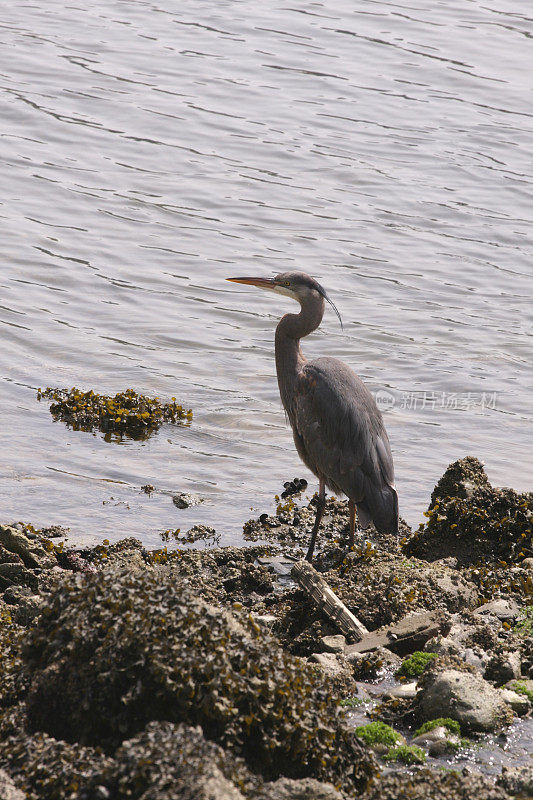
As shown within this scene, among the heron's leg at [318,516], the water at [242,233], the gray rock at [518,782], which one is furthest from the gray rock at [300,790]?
the water at [242,233]

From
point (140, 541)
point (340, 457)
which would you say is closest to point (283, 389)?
point (340, 457)

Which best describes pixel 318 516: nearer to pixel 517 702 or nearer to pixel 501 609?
pixel 501 609

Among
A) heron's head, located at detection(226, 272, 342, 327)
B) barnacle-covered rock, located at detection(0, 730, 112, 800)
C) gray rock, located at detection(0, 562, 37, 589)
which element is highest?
heron's head, located at detection(226, 272, 342, 327)

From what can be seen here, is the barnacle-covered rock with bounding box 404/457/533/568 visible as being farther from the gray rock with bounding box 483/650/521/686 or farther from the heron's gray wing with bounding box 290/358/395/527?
the gray rock with bounding box 483/650/521/686

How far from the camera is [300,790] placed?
306 centimetres

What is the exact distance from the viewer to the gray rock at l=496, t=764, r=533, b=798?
132 inches

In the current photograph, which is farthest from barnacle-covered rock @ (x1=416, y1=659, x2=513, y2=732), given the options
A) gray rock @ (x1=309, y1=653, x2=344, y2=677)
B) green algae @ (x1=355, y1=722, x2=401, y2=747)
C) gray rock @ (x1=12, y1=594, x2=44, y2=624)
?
gray rock @ (x1=12, y1=594, x2=44, y2=624)

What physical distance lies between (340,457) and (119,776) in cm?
417

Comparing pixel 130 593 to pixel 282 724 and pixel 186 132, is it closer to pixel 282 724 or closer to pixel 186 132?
pixel 282 724

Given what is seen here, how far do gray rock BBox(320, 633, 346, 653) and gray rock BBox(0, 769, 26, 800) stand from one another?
1964 mm

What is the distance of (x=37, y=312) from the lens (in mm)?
10211

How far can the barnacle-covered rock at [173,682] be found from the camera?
3199mm

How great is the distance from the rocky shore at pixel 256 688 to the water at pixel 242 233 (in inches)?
71.5

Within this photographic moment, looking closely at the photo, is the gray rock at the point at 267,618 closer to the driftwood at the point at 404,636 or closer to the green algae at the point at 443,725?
the driftwood at the point at 404,636
